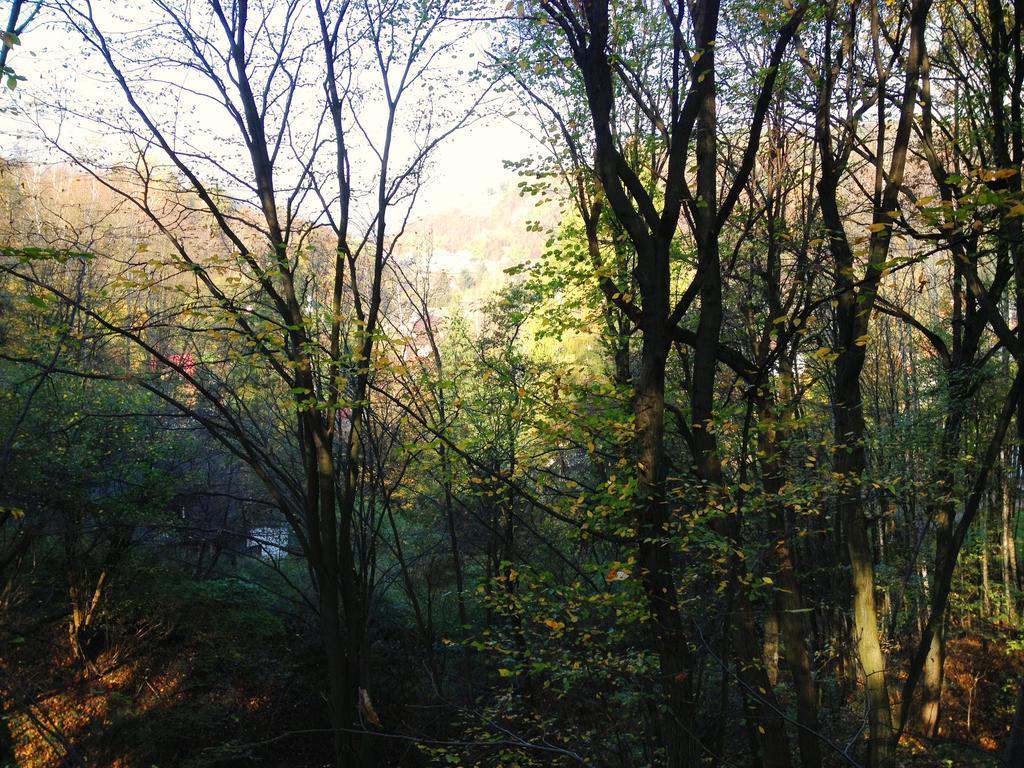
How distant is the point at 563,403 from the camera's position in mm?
6023

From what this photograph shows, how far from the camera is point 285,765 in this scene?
10.8m

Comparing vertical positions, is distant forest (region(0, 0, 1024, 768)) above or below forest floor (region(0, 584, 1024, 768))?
above

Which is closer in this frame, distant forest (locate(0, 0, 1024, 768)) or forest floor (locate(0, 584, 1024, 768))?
distant forest (locate(0, 0, 1024, 768))

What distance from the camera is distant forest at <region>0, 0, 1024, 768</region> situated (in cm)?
481

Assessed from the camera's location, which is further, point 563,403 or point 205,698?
point 205,698

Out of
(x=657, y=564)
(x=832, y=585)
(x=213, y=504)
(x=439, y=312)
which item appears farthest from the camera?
(x=439, y=312)

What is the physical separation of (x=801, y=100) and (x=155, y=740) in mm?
12115

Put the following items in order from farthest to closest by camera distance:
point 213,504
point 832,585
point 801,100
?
1. point 213,504
2. point 832,585
3. point 801,100

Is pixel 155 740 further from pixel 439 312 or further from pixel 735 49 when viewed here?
pixel 439 312

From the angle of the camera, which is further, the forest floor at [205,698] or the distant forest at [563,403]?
the forest floor at [205,698]

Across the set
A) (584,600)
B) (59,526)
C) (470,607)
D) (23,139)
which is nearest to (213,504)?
(59,526)

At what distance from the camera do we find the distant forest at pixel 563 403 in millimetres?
4812

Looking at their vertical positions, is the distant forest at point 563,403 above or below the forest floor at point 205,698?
above

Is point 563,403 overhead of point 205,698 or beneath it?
overhead
